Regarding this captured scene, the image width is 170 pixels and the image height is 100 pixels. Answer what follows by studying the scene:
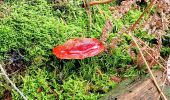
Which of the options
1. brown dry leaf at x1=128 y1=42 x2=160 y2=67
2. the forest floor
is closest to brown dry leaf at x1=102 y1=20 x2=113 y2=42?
the forest floor

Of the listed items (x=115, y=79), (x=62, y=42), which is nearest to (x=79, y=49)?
(x=62, y=42)

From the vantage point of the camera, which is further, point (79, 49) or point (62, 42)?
point (62, 42)

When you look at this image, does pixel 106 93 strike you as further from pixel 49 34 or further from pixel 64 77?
pixel 49 34

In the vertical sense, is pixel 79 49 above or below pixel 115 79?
above

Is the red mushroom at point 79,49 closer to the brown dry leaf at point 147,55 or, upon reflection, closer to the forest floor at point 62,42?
the forest floor at point 62,42

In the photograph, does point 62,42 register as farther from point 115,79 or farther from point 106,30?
point 115,79

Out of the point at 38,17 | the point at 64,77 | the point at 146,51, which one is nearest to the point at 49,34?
the point at 38,17

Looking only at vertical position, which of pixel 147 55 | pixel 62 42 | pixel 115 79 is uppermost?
pixel 62 42
